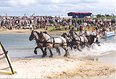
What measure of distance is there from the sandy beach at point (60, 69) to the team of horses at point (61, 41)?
2630 millimetres

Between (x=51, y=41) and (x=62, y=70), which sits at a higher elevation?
(x=51, y=41)

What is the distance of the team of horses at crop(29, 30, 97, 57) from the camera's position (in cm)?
2294

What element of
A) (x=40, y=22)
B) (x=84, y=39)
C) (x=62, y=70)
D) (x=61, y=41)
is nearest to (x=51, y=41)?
(x=61, y=41)

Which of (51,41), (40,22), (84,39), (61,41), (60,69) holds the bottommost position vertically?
(40,22)

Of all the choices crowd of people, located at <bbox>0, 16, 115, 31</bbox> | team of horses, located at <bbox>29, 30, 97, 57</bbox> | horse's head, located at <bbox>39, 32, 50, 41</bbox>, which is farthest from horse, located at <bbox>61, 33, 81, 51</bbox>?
crowd of people, located at <bbox>0, 16, 115, 31</bbox>

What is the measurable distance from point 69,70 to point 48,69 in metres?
0.88

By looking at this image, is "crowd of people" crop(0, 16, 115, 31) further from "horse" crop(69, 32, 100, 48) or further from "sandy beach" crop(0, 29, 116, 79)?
"sandy beach" crop(0, 29, 116, 79)

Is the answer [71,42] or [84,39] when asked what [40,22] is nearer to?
[84,39]

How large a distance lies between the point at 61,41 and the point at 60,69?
6035 mm

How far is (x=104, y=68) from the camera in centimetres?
1852

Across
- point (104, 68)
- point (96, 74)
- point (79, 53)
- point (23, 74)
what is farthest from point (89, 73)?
point (79, 53)

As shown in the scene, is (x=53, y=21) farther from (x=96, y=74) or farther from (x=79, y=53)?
(x=96, y=74)

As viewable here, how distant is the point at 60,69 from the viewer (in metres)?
17.9

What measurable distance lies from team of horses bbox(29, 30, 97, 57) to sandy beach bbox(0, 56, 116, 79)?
2.63 metres
